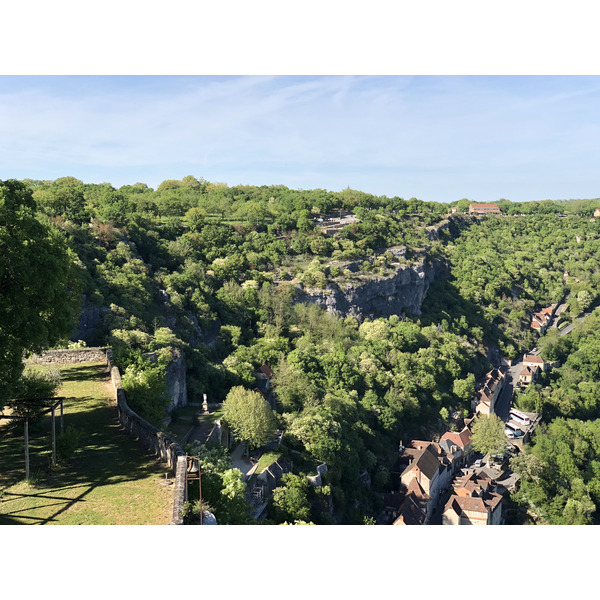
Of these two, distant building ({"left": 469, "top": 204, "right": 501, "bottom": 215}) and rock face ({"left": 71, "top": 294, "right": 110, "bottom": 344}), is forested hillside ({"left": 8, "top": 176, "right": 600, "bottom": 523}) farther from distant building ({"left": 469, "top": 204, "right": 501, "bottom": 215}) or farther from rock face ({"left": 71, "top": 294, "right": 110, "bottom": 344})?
distant building ({"left": 469, "top": 204, "right": 501, "bottom": 215})

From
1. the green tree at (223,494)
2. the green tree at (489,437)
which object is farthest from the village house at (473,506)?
the green tree at (223,494)

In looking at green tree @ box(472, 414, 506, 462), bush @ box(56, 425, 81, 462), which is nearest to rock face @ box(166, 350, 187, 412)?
bush @ box(56, 425, 81, 462)

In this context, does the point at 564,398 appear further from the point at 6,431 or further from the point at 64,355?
the point at 6,431

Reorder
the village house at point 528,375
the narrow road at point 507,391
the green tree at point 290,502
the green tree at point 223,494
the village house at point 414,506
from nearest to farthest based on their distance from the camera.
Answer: the green tree at point 223,494 < the green tree at point 290,502 < the village house at point 414,506 < the narrow road at point 507,391 < the village house at point 528,375

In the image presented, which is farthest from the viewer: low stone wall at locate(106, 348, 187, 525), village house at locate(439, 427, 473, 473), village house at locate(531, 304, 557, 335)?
village house at locate(531, 304, 557, 335)

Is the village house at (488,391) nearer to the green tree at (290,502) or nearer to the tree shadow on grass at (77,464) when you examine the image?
the green tree at (290,502)

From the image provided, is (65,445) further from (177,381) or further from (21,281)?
(177,381)
